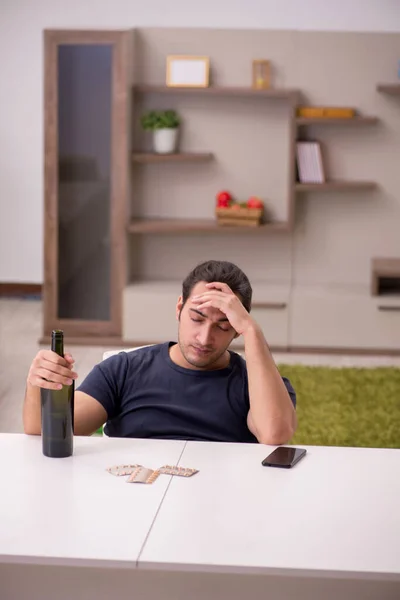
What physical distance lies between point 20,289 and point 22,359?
258 cm

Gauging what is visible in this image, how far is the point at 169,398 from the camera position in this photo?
2.43 metres

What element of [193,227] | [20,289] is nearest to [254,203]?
[193,227]

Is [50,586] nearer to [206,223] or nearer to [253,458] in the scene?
[253,458]

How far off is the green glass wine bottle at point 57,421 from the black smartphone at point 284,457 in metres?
0.42

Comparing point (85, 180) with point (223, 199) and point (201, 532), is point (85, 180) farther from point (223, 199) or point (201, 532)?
point (201, 532)

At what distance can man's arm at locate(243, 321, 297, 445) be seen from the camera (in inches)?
87.7

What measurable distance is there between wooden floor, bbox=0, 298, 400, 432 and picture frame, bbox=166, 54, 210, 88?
6.04 feet

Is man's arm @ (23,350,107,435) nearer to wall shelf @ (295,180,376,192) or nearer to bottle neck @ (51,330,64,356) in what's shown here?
bottle neck @ (51,330,64,356)

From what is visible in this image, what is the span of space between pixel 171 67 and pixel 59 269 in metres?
1.52

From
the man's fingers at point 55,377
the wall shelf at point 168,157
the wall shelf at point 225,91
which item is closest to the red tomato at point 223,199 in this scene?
the wall shelf at point 168,157

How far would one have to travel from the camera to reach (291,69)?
20.9ft

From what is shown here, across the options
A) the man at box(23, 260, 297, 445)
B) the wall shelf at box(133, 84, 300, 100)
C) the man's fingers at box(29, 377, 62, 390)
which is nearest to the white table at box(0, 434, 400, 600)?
the man's fingers at box(29, 377, 62, 390)

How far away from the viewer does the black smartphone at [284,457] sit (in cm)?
201

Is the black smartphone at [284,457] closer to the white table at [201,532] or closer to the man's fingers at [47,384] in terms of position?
the white table at [201,532]
